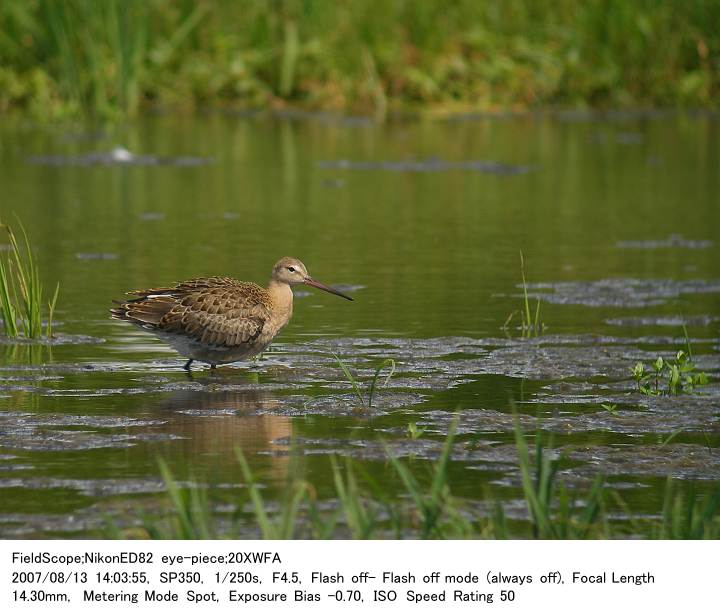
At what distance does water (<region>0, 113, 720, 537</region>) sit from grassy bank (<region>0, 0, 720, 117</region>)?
113 inches

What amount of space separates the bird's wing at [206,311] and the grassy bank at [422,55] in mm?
18141

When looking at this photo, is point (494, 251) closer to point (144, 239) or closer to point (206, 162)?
point (144, 239)

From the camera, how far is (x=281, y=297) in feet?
36.5

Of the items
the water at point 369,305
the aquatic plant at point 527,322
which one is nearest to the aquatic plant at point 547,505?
the water at point 369,305

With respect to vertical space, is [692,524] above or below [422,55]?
below

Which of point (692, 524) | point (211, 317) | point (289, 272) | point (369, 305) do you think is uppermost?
point (289, 272)

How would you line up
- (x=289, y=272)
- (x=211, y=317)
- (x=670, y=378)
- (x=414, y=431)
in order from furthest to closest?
(x=289, y=272)
(x=211, y=317)
(x=670, y=378)
(x=414, y=431)

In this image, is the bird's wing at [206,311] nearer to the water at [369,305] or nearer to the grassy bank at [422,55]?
the water at [369,305]

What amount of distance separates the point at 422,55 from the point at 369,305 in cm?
1761

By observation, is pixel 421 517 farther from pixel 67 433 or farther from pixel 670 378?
pixel 670 378

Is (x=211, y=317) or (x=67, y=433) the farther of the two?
(x=211, y=317)

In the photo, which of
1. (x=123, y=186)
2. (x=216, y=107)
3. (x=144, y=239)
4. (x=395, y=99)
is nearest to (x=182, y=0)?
(x=216, y=107)

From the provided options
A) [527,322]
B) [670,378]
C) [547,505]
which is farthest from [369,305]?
[547,505]

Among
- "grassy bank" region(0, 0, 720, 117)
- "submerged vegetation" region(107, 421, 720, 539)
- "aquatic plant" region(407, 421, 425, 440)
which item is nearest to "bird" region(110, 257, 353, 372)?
"aquatic plant" region(407, 421, 425, 440)
